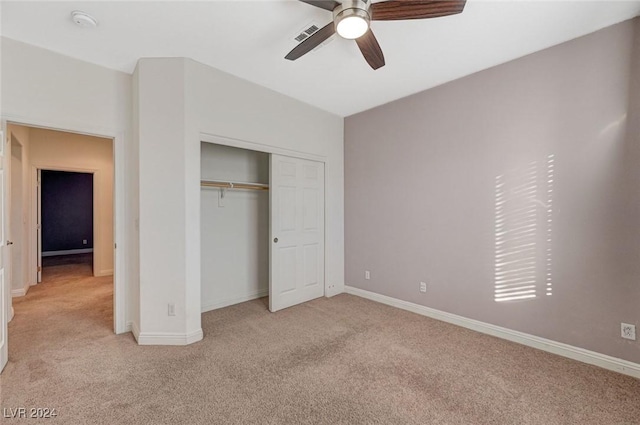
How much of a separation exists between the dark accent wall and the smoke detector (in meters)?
7.37

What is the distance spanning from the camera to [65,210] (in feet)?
26.6

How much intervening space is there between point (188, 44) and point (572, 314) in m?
4.26

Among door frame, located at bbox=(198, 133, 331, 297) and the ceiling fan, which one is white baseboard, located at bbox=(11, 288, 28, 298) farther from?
the ceiling fan

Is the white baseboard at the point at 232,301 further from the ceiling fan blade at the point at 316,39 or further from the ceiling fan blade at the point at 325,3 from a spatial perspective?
the ceiling fan blade at the point at 325,3

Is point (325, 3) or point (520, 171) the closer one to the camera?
point (325, 3)

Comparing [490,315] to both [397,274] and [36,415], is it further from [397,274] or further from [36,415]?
[36,415]

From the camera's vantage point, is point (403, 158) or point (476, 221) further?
point (403, 158)

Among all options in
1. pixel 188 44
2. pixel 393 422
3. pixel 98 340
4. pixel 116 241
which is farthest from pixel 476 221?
pixel 98 340

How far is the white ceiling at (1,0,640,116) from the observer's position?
210 cm

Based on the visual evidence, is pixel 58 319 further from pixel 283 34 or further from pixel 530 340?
pixel 530 340

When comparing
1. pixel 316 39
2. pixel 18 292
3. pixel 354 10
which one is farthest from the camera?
pixel 18 292

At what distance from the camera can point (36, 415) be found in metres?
1.76

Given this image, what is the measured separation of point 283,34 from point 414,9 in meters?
1.14

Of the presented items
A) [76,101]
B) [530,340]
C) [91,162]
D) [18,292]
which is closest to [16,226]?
[18,292]
